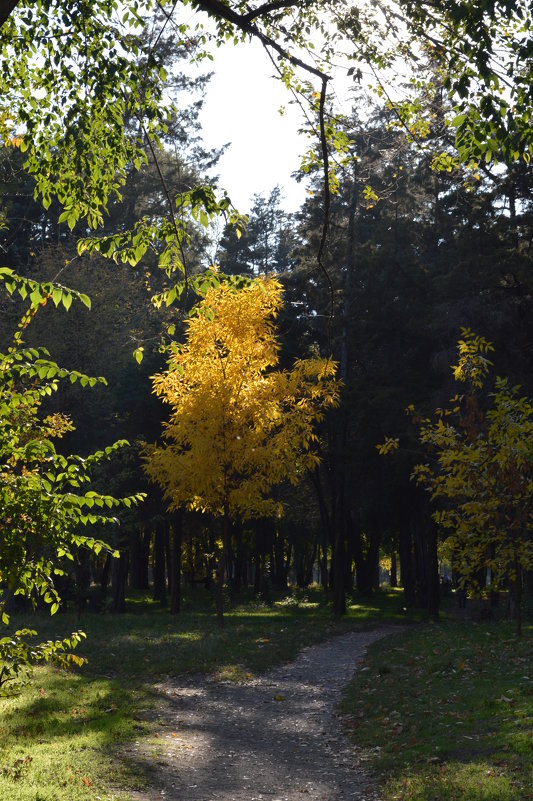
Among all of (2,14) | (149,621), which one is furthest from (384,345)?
(2,14)

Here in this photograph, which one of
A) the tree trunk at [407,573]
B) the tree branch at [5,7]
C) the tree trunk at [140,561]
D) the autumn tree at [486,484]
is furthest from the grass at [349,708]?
the tree trunk at [140,561]

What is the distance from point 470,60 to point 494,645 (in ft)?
45.4

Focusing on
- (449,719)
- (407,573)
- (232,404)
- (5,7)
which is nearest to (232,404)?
(232,404)

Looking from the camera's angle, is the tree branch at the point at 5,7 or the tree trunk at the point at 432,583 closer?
the tree branch at the point at 5,7

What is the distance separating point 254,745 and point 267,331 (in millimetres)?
11920

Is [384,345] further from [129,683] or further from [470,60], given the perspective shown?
[470,60]

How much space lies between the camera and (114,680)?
1468cm

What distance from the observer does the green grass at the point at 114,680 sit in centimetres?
798

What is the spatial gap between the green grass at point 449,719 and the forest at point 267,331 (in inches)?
69.7

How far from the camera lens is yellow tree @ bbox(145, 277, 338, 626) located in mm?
19422

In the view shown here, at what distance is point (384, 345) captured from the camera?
3080cm

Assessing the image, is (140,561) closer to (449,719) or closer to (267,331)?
(267,331)

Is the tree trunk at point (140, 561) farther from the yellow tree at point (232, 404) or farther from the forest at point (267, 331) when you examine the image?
the yellow tree at point (232, 404)

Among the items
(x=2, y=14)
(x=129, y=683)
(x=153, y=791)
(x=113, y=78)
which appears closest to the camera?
(x=2, y=14)
